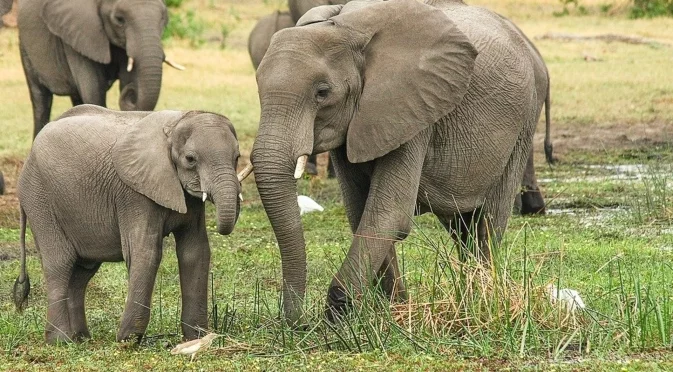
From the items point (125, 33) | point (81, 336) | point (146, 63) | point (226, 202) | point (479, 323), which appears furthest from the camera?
point (125, 33)

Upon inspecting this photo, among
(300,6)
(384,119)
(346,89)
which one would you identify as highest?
(346,89)

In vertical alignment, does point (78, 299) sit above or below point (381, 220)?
A: below

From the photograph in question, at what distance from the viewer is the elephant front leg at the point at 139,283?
6.87 m

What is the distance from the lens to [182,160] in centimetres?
686

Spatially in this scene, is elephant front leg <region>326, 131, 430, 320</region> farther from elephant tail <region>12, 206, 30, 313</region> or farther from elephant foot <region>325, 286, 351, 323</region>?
elephant tail <region>12, 206, 30, 313</region>

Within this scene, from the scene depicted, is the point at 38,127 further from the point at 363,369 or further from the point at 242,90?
the point at 363,369

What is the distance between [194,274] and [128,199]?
46 centimetres

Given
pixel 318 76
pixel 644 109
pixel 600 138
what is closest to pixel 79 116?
pixel 318 76

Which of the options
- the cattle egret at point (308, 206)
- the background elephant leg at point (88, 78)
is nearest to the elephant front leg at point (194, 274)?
the cattle egret at point (308, 206)

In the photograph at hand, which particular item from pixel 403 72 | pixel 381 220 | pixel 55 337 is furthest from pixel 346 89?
pixel 55 337

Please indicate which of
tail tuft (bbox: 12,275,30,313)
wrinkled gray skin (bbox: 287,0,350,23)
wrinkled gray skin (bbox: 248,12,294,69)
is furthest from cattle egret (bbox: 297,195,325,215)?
wrinkled gray skin (bbox: 248,12,294,69)

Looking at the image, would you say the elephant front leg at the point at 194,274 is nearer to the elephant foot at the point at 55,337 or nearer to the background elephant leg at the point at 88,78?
the elephant foot at the point at 55,337

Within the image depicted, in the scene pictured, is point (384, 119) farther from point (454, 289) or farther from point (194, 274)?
point (194, 274)

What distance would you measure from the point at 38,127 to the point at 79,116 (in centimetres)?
679
